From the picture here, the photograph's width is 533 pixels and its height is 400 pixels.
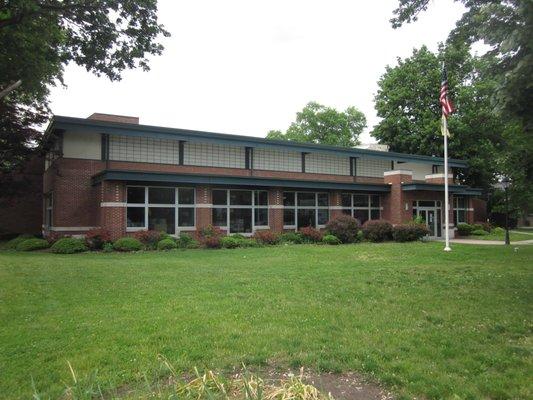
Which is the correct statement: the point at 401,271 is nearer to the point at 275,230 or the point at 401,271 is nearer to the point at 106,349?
the point at 106,349

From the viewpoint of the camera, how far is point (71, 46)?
13.9 metres

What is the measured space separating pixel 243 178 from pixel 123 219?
7141 millimetres

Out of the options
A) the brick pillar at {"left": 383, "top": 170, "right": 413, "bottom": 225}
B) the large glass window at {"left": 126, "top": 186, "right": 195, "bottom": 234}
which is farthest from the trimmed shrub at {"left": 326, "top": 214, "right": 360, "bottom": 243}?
the large glass window at {"left": 126, "top": 186, "right": 195, "bottom": 234}

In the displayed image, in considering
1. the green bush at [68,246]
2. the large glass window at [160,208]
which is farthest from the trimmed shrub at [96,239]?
the large glass window at [160,208]

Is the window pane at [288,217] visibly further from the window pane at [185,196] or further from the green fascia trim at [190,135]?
the window pane at [185,196]

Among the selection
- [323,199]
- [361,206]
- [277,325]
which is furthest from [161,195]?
[277,325]

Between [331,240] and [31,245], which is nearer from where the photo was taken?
[31,245]

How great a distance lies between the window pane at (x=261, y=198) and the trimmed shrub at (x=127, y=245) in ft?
29.5

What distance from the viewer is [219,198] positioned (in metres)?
26.6

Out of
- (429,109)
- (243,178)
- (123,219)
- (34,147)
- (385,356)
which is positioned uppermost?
(429,109)

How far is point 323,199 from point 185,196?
10.0 meters

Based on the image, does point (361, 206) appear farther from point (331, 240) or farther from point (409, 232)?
point (331, 240)

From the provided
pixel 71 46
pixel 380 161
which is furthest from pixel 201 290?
pixel 380 161

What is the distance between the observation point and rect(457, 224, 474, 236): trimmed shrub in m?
35.2
